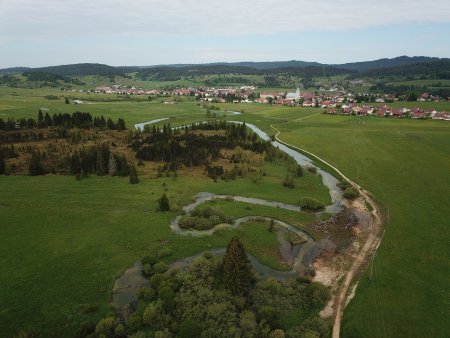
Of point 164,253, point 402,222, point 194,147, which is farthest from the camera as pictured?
point 194,147

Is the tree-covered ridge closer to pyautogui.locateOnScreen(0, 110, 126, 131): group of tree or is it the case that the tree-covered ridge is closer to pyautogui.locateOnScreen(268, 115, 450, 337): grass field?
pyautogui.locateOnScreen(268, 115, 450, 337): grass field

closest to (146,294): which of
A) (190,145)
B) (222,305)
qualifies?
(222,305)

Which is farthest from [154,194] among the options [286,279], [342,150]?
[342,150]

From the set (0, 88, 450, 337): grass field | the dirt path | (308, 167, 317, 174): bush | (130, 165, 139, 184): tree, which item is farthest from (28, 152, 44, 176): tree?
the dirt path

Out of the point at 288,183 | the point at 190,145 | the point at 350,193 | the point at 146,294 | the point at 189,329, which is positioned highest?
the point at 190,145

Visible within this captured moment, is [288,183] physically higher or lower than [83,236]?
higher

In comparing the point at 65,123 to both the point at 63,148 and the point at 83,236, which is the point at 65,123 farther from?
the point at 83,236

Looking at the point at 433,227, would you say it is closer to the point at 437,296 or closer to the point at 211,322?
the point at 437,296
